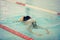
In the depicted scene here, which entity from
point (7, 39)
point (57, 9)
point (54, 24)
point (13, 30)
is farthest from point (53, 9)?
point (7, 39)

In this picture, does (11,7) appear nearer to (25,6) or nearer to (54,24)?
(25,6)

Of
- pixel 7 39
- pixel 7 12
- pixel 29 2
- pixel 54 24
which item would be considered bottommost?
pixel 7 39

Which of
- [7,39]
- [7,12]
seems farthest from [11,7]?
[7,39]

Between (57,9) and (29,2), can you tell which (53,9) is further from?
(29,2)

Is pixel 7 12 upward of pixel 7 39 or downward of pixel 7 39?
upward

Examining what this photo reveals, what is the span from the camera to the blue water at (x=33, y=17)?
1.37 meters

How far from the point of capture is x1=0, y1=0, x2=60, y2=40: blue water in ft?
4.49

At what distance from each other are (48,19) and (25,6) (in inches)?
11.7

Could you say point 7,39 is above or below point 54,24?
below

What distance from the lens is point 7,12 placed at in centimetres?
140

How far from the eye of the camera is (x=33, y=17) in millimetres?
1403

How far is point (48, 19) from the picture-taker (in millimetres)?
1411

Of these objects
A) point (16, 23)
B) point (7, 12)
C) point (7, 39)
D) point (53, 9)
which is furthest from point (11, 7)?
point (53, 9)

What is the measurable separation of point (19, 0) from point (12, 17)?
21 cm
